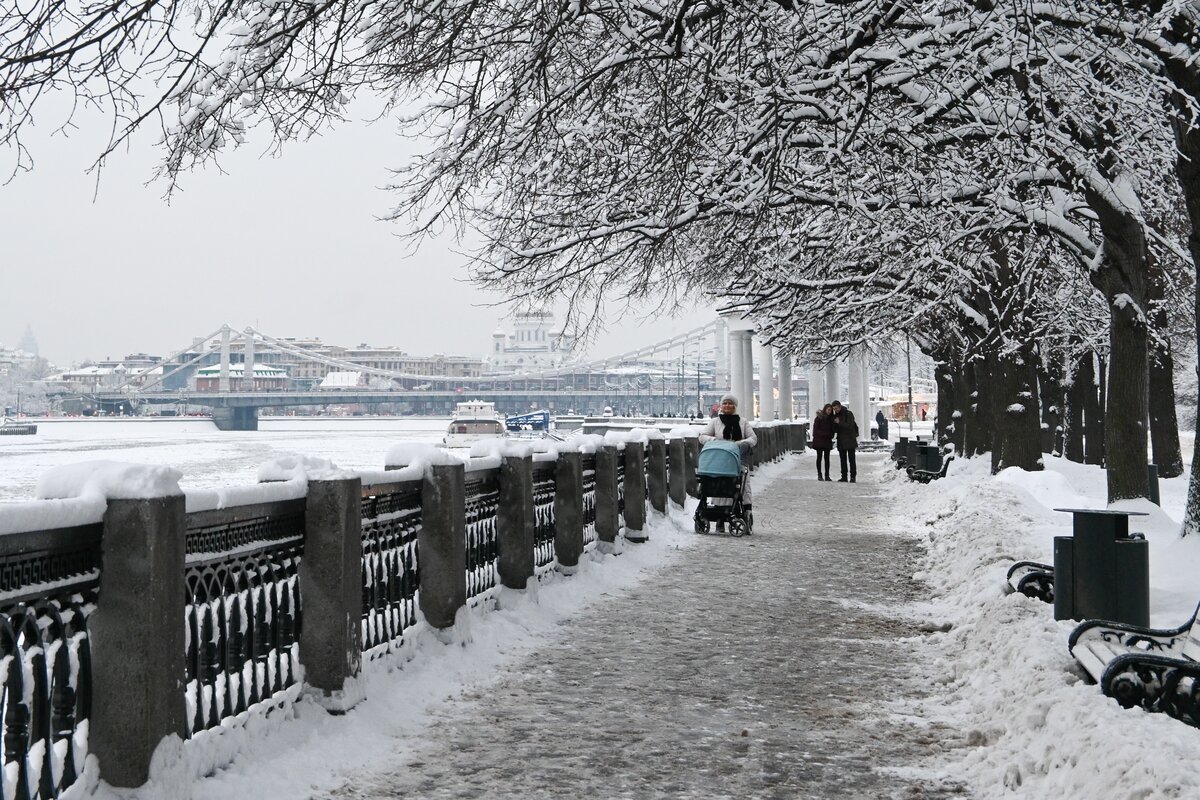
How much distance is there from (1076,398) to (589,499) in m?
26.3

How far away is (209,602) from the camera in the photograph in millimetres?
5594

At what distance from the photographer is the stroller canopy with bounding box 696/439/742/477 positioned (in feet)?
55.6

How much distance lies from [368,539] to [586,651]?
2.16 m

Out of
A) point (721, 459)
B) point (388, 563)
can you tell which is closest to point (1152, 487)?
point (721, 459)

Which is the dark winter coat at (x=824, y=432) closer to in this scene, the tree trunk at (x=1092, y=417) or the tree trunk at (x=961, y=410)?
the tree trunk at (x=961, y=410)

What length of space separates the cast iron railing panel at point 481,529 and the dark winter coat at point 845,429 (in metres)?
22.2

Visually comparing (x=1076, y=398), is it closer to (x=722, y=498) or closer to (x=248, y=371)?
(x=722, y=498)

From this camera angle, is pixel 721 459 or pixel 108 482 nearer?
pixel 108 482

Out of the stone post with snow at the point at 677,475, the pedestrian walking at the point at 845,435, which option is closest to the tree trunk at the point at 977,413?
the pedestrian walking at the point at 845,435

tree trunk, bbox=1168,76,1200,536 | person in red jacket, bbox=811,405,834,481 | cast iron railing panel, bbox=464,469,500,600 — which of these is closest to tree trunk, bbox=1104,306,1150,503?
tree trunk, bbox=1168,76,1200,536

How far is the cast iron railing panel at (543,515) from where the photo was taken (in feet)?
38.0

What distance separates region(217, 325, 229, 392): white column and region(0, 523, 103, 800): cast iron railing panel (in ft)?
489

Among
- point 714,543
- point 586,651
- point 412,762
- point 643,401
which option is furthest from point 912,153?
point 643,401

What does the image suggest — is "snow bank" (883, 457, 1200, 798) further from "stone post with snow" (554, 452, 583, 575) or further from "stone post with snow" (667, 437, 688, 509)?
"stone post with snow" (667, 437, 688, 509)
